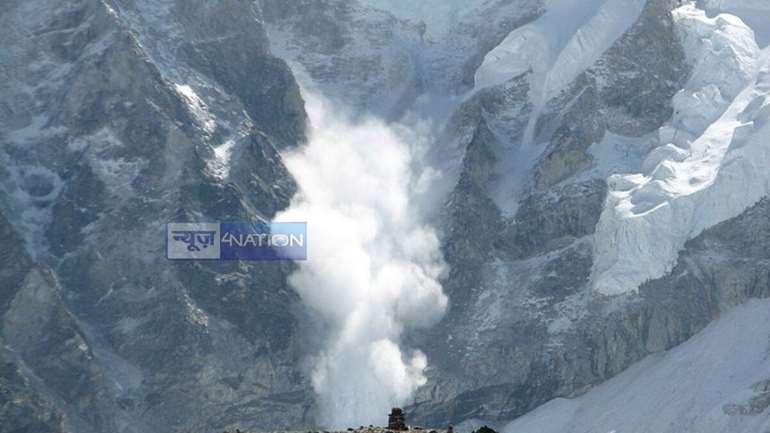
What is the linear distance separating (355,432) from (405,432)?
7.23 m

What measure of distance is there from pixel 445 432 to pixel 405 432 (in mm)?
9587

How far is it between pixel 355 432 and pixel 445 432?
5.88 m

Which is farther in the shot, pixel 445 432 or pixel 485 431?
pixel 445 432

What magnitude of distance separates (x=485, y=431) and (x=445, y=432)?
509 inches

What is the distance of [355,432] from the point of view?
164625mm

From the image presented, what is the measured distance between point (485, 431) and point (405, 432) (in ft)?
18.3

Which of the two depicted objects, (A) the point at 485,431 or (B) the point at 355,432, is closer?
(A) the point at 485,431

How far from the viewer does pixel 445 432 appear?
167250mm

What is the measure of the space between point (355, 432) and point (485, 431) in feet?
40.8

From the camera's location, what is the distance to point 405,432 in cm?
15800

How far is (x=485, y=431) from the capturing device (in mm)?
154500
